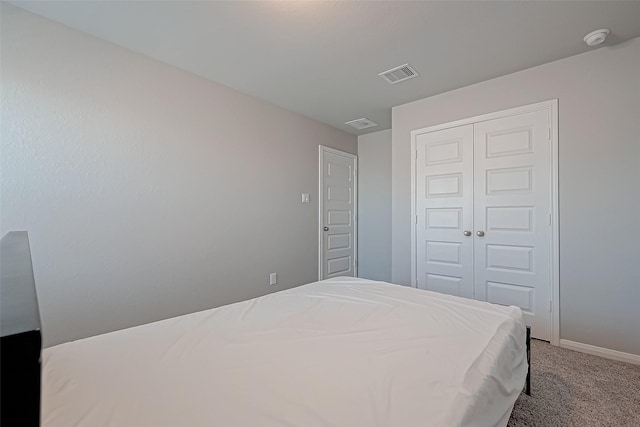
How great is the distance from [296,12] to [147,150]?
64.6 inches

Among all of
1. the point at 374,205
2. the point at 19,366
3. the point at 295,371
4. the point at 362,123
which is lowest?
the point at 295,371

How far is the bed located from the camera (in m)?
0.74

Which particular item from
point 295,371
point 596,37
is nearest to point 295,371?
point 295,371

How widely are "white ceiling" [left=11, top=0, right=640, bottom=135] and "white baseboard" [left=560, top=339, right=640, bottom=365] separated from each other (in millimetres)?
2405

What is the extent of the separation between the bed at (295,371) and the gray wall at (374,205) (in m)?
2.88

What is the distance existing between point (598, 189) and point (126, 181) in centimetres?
383

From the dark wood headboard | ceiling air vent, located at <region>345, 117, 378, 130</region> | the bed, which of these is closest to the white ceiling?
ceiling air vent, located at <region>345, 117, 378, 130</region>

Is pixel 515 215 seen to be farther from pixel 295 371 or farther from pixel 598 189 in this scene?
pixel 295 371

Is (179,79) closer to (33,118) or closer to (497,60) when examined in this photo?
(33,118)

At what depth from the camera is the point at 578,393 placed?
5.68 ft

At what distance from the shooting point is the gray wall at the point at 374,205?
4.34 metres

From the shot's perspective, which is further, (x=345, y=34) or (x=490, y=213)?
(x=490, y=213)

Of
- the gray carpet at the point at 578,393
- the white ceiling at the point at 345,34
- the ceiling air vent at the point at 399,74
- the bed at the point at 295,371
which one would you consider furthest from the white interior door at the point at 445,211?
the bed at the point at 295,371

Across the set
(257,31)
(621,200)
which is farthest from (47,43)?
(621,200)
